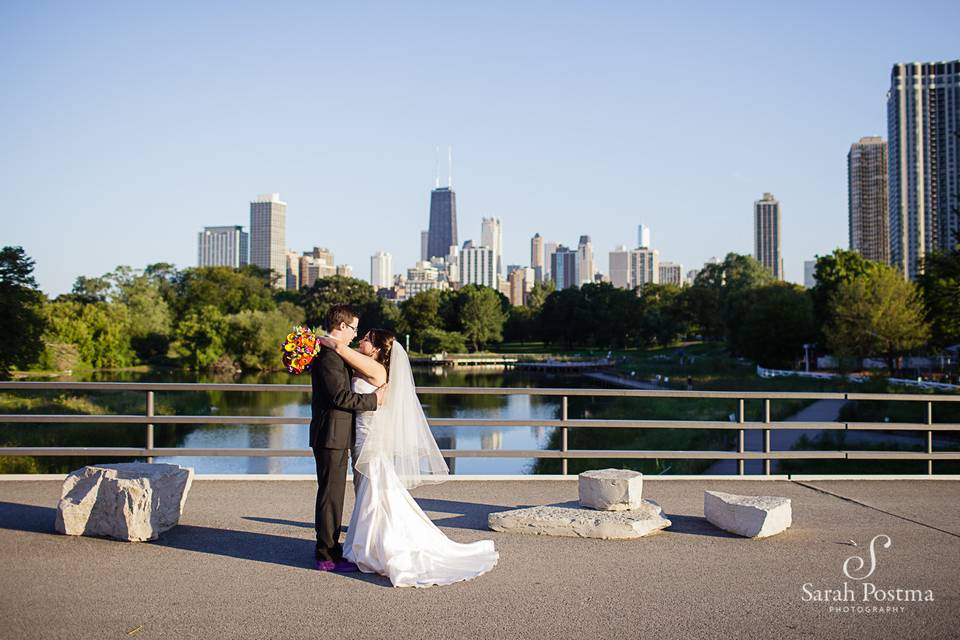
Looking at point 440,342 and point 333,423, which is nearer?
point 333,423

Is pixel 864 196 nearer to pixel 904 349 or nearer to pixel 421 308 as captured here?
pixel 421 308

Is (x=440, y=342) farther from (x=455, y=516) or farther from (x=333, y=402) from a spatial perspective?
(x=333, y=402)

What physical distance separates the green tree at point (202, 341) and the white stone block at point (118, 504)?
69547mm

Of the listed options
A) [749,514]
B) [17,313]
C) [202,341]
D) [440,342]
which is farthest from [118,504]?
[440,342]

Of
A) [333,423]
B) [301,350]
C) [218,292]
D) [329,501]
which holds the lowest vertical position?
[329,501]

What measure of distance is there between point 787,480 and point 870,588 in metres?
4.89

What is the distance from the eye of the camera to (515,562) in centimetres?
652

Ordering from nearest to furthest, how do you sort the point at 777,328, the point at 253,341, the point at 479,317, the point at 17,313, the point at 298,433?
1. the point at 17,313
2. the point at 298,433
3. the point at 253,341
4. the point at 777,328
5. the point at 479,317

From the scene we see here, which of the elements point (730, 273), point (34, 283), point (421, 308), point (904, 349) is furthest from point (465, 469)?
point (730, 273)

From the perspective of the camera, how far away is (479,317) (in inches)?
5177

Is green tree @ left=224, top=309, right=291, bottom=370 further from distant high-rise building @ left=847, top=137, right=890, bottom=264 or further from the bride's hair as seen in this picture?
distant high-rise building @ left=847, top=137, right=890, bottom=264

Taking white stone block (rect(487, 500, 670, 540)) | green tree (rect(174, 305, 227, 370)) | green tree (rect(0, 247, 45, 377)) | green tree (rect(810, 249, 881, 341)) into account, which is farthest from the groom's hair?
green tree (rect(810, 249, 881, 341))

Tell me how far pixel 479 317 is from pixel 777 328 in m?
62.4

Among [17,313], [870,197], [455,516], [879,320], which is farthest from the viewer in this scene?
[870,197]
